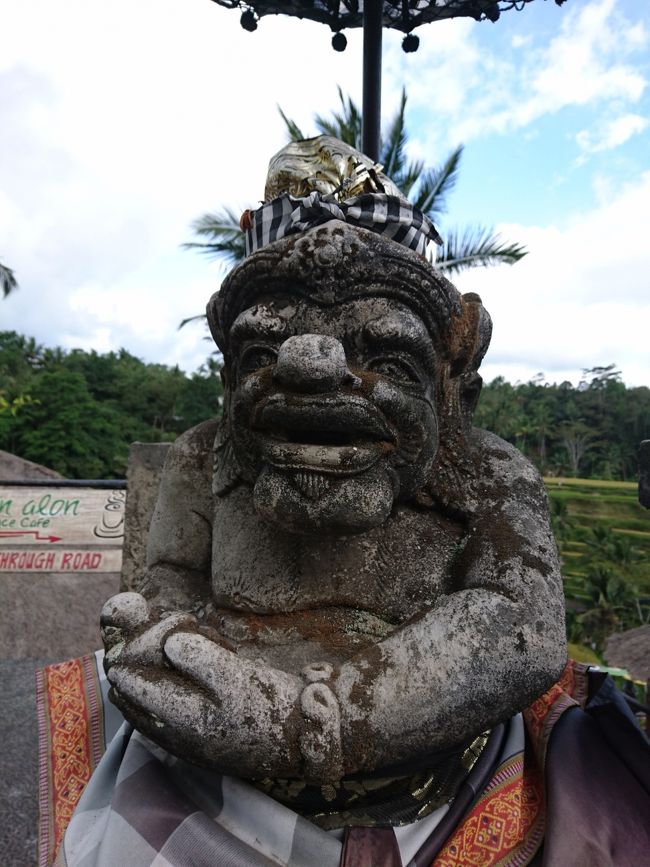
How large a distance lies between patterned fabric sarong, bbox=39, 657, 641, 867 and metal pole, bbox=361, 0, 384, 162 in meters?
2.88

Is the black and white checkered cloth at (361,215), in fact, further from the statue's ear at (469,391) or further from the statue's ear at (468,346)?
the statue's ear at (469,391)

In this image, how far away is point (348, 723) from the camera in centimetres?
100

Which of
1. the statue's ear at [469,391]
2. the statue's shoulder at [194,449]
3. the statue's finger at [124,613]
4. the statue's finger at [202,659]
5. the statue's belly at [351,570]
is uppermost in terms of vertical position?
the statue's ear at [469,391]

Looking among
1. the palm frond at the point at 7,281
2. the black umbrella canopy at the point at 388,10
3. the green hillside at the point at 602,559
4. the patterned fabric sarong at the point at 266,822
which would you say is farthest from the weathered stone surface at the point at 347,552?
the palm frond at the point at 7,281

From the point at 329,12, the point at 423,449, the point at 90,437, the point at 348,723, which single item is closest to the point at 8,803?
the point at 348,723

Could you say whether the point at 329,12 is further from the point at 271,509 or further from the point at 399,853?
the point at 399,853

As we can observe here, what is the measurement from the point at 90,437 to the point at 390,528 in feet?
67.2

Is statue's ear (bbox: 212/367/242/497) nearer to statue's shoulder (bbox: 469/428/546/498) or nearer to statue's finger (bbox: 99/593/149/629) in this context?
statue's finger (bbox: 99/593/149/629)

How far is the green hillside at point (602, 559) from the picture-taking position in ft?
46.7

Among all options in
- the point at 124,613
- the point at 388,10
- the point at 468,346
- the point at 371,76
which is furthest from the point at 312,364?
the point at 388,10

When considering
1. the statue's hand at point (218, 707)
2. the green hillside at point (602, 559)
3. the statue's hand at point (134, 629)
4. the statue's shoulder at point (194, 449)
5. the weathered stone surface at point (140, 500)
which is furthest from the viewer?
the green hillside at point (602, 559)

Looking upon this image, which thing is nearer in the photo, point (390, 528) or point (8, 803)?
point (390, 528)

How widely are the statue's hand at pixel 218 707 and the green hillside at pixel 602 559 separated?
1029 centimetres

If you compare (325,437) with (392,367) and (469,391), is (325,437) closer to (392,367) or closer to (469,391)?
(392,367)
